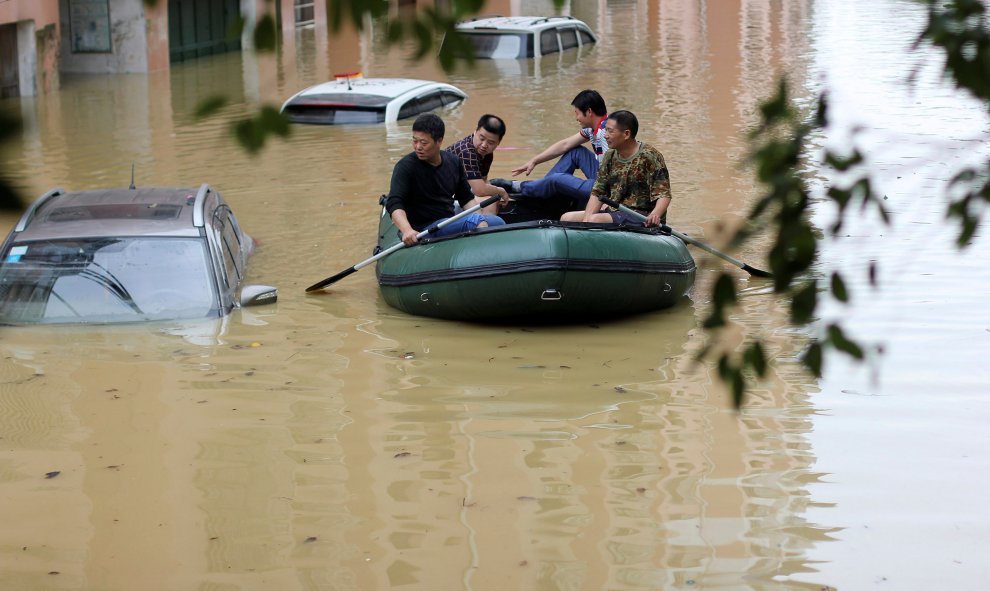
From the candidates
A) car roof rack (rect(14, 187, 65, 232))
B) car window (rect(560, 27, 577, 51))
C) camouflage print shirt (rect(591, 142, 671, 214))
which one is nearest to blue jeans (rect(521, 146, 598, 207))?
camouflage print shirt (rect(591, 142, 671, 214))

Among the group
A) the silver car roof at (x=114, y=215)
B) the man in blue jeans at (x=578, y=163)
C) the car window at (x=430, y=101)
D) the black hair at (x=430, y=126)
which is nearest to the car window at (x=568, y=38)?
the car window at (x=430, y=101)

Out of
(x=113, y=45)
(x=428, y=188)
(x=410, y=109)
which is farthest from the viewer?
(x=113, y=45)

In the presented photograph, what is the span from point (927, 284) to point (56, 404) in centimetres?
692

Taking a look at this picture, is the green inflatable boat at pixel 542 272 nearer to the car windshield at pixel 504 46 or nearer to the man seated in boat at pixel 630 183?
the man seated in boat at pixel 630 183

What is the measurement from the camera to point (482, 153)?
1134 centimetres

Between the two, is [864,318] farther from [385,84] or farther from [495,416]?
[385,84]

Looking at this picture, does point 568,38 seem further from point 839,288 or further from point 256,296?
point 839,288

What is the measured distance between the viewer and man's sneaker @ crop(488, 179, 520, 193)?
1180cm

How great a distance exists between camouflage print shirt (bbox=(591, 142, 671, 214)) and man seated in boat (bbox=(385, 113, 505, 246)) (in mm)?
983

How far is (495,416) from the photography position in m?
8.07

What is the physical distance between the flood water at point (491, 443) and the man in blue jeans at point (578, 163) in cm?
138

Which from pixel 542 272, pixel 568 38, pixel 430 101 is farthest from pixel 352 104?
pixel 568 38

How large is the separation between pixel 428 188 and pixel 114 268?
8.08 feet

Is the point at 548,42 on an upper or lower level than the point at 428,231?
upper
